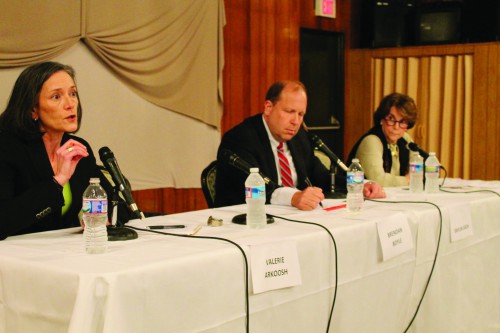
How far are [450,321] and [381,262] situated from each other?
58 cm

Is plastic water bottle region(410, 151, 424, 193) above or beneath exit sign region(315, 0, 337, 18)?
beneath

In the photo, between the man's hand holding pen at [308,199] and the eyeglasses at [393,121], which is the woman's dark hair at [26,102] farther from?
the eyeglasses at [393,121]

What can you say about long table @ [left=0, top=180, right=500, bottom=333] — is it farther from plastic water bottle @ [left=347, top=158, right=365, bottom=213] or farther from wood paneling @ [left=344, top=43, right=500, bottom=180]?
wood paneling @ [left=344, top=43, right=500, bottom=180]

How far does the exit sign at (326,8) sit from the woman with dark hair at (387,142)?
2.43m

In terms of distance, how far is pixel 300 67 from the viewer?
638cm

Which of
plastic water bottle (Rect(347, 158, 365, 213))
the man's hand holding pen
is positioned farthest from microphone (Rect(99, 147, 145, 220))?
plastic water bottle (Rect(347, 158, 365, 213))

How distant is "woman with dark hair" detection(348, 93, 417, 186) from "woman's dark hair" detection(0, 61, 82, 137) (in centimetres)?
212

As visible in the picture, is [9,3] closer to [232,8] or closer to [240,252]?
[232,8]

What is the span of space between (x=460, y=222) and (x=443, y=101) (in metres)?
3.52

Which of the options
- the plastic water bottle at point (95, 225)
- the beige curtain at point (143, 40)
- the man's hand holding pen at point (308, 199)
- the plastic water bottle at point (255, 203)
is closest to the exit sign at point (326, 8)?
the beige curtain at point (143, 40)

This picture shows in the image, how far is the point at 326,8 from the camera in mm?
6496

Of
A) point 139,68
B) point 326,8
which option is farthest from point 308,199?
point 326,8

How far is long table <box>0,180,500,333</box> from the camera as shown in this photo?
1.73 m

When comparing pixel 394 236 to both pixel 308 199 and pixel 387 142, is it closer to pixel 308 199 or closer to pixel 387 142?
pixel 308 199
